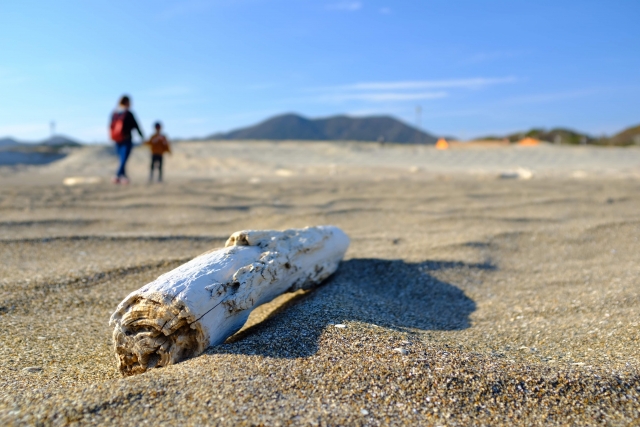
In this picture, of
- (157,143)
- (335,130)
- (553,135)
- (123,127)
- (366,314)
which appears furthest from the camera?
(335,130)

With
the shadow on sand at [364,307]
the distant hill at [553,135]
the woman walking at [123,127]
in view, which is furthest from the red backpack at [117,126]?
the distant hill at [553,135]

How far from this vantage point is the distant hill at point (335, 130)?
34.1 metres

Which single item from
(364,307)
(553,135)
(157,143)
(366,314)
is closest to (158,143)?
(157,143)

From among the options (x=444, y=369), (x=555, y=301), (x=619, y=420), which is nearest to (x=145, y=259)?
(x=444, y=369)

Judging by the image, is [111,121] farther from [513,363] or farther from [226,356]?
[513,363]

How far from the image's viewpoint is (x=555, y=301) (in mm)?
2805

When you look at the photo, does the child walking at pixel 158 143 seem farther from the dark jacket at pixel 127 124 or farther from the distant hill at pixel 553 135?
the distant hill at pixel 553 135

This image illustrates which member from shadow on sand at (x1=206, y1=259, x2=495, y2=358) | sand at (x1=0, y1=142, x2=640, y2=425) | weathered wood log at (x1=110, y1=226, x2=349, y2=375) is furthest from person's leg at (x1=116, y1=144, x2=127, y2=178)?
weathered wood log at (x1=110, y1=226, x2=349, y2=375)

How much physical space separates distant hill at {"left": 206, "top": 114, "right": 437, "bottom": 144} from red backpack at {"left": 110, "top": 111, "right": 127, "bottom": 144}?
25.6 metres

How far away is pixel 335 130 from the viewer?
38094 millimetres

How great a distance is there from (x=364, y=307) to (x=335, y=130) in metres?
36.2

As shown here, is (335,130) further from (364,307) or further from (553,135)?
(364,307)

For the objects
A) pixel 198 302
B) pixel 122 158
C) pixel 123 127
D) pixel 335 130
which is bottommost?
pixel 198 302

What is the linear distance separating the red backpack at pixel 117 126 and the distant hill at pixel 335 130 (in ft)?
84.0
